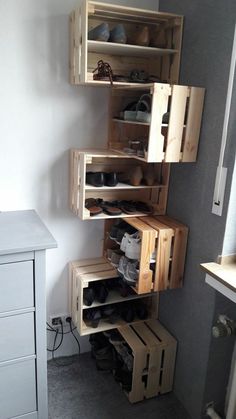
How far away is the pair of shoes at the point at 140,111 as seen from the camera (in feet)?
5.23

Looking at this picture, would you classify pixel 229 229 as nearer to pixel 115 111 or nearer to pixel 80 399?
pixel 115 111

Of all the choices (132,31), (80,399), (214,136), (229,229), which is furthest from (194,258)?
(132,31)

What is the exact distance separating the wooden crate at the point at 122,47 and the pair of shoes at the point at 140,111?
0.15 metres

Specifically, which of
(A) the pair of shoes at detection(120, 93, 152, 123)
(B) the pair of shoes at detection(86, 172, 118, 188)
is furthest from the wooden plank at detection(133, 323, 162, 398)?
(A) the pair of shoes at detection(120, 93, 152, 123)

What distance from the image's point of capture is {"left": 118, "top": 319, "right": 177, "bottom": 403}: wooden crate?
71.7 inches

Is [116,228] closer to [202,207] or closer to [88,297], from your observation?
[88,297]

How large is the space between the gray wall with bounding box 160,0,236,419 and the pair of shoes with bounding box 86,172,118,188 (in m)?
0.35

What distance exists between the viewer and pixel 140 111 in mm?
1649

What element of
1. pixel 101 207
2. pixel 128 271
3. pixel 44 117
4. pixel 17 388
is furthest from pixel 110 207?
pixel 17 388

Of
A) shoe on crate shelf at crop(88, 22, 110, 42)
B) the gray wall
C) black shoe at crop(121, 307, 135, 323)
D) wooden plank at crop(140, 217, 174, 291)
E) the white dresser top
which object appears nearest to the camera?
the white dresser top

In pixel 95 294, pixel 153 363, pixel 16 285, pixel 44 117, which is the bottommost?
pixel 153 363

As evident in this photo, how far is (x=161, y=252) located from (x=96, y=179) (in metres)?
0.49

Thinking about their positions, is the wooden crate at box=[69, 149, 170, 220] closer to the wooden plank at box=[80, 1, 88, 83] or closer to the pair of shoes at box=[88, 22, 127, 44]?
the wooden plank at box=[80, 1, 88, 83]

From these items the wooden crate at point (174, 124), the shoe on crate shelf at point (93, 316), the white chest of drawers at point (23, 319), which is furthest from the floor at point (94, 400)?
the wooden crate at point (174, 124)
